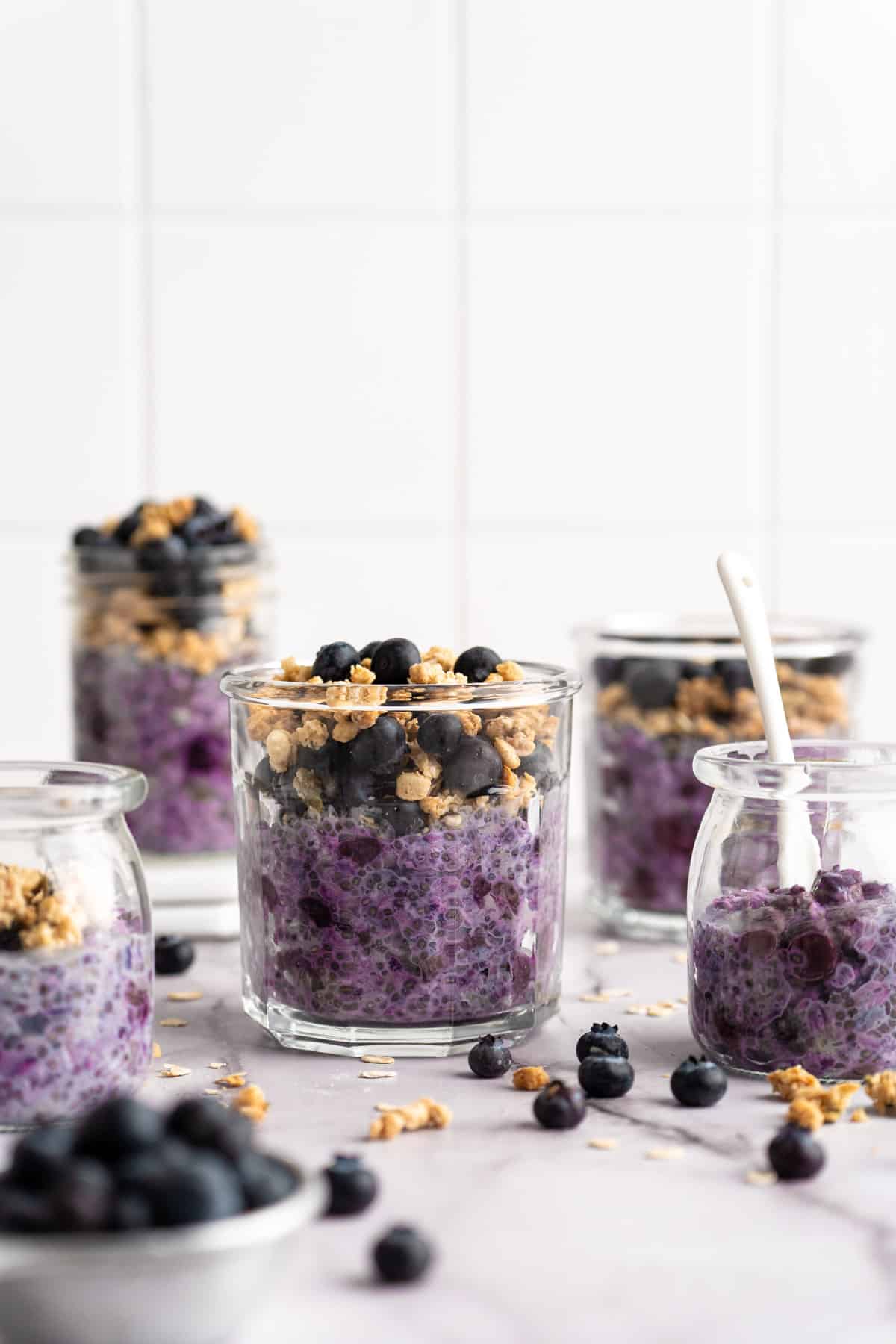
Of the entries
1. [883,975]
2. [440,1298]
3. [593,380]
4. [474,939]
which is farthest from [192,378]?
[440,1298]

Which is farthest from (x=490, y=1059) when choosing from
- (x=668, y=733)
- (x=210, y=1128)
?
(x=668, y=733)

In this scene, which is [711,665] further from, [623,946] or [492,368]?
[492,368]

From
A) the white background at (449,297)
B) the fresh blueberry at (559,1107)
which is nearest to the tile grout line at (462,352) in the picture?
the white background at (449,297)

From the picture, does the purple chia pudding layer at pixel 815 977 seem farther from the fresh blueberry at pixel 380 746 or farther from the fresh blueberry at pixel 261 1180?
the fresh blueberry at pixel 261 1180

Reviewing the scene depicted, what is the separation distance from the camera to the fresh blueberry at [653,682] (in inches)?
58.4

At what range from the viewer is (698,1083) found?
1026mm

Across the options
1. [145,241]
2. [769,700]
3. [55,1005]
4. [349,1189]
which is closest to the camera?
[349,1189]

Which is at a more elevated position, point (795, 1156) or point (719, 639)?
point (719, 639)

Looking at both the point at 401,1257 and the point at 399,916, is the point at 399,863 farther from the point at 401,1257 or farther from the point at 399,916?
the point at 401,1257

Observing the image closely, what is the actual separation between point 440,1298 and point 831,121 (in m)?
1.63

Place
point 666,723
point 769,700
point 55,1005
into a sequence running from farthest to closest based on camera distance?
point 666,723, point 769,700, point 55,1005

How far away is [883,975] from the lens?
1052 mm

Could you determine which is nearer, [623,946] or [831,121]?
[623,946]

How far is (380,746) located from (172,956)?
0.42 metres
